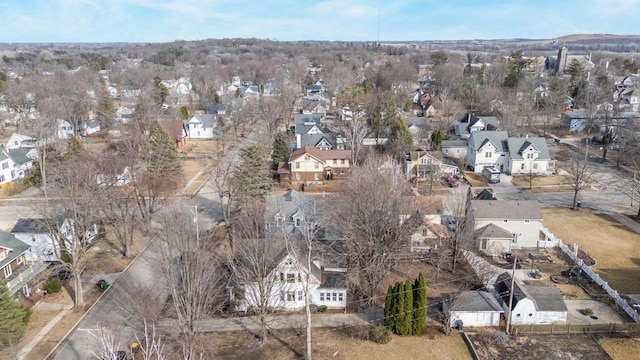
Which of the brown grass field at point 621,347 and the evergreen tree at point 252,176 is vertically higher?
the evergreen tree at point 252,176

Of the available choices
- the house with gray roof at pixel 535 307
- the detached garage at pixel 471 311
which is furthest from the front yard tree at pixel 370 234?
the house with gray roof at pixel 535 307

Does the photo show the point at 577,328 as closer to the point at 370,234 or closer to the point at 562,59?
the point at 370,234

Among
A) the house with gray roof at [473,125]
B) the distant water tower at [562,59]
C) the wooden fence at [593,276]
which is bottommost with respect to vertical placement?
the wooden fence at [593,276]

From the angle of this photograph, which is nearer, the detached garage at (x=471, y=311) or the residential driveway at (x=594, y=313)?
the detached garage at (x=471, y=311)

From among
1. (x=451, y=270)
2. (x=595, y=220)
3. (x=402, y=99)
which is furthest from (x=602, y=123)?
(x=451, y=270)

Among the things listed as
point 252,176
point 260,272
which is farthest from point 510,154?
point 260,272

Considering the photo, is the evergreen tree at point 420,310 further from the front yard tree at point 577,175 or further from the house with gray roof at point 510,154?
the house with gray roof at point 510,154

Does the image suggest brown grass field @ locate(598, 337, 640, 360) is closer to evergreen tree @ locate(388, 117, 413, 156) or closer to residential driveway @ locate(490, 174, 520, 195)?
residential driveway @ locate(490, 174, 520, 195)
